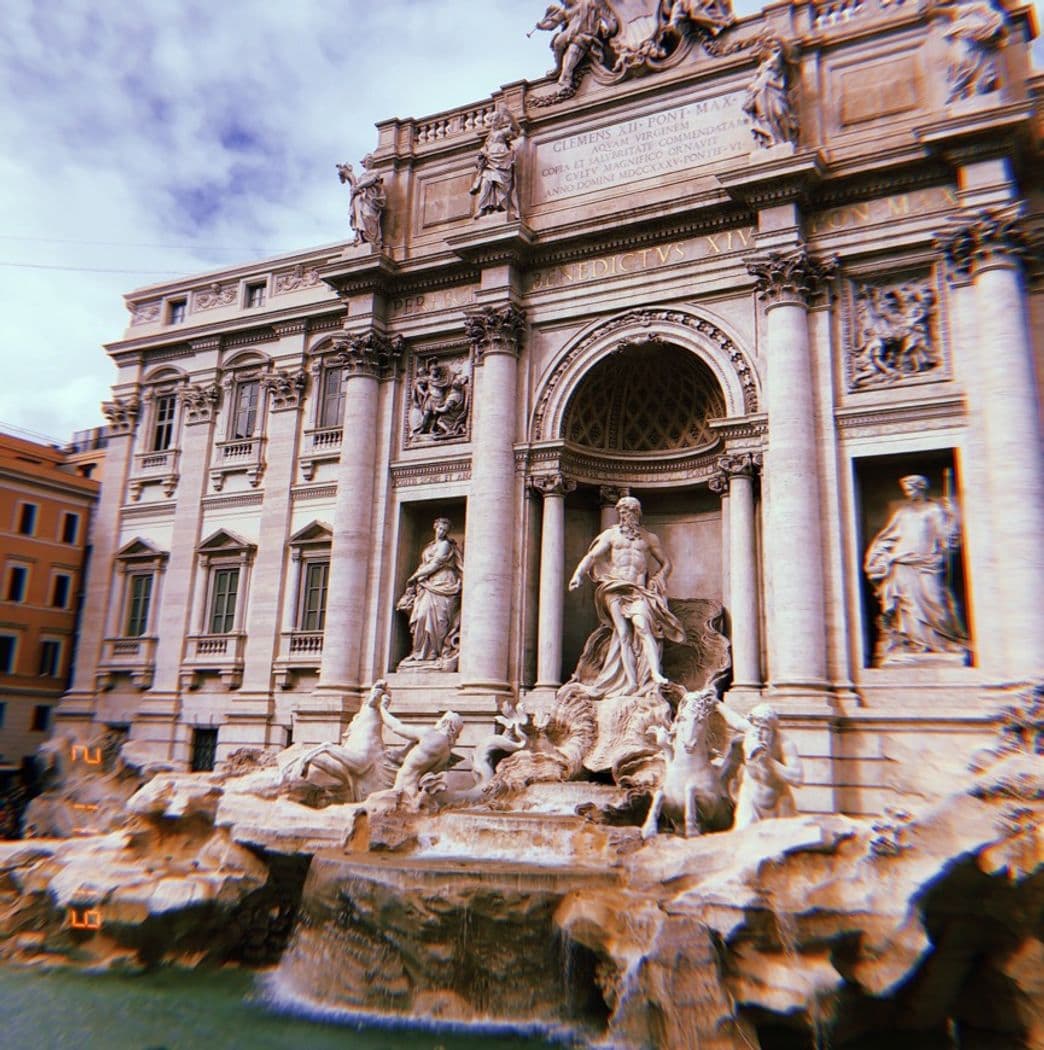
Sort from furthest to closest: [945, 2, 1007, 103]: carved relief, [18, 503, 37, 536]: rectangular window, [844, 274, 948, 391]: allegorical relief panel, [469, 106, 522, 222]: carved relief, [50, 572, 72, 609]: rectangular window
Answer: [50, 572, 72, 609]: rectangular window
[18, 503, 37, 536]: rectangular window
[469, 106, 522, 222]: carved relief
[844, 274, 948, 391]: allegorical relief panel
[945, 2, 1007, 103]: carved relief

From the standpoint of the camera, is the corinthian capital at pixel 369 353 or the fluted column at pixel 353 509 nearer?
the fluted column at pixel 353 509

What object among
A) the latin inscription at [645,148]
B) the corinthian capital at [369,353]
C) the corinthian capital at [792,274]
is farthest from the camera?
the corinthian capital at [369,353]

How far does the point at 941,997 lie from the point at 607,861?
146 inches

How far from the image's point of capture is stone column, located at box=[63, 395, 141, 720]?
24.7 m

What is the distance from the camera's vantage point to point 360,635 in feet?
65.4

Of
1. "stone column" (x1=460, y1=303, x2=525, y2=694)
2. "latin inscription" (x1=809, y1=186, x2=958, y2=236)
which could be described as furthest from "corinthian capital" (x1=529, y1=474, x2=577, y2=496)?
"latin inscription" (x1=809, y1=186, x2=958, y2=236)

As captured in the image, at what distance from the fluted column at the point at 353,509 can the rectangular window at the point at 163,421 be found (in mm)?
6606

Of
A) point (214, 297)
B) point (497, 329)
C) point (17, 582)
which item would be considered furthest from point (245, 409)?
point (17, 582)

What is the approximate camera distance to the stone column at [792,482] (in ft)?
50.9

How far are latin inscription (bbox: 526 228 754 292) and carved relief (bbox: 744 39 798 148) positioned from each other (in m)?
1.60

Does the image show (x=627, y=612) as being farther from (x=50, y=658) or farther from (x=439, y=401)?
(x=50, y=658)

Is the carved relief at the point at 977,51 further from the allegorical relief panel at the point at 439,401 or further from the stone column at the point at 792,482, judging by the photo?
the allegorical relief panel at the point at 439,401

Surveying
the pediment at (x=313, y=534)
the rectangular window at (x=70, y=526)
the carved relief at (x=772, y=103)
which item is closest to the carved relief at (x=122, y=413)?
the rectangular window at (x=70, y=526)

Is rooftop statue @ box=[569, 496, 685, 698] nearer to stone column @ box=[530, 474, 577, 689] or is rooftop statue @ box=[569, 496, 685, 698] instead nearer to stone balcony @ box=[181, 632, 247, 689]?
stone column @ box=[530, 474, 577, 689]
